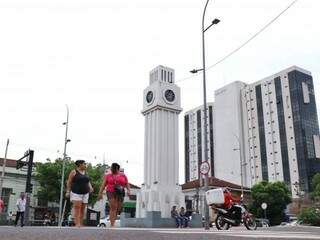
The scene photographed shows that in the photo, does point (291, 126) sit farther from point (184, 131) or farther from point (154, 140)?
point (154, 140)

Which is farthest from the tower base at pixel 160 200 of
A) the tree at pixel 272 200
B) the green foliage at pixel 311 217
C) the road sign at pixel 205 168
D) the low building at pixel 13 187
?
the road sign at pixel 205 168

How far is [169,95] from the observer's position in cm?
4159

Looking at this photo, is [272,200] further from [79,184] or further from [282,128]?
[79,184]

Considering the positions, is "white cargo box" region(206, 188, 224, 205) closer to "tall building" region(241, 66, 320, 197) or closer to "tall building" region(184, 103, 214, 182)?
"tall building" region(241, 66, 320, 197)

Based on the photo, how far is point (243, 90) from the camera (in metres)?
94.6

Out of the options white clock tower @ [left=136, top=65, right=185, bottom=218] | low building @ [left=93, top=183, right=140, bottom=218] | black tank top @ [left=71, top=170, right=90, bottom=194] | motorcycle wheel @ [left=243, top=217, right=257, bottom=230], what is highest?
white clock tower @ [left=136, top=65, right=185, bottom=218]

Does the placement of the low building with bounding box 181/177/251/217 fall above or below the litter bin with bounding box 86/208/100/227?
above

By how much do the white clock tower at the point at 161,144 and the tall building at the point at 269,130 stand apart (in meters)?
40.0

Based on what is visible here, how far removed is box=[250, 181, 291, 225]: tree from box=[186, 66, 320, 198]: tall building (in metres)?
19.3

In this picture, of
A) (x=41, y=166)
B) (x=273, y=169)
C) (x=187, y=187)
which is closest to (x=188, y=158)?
(x=273, y=169)

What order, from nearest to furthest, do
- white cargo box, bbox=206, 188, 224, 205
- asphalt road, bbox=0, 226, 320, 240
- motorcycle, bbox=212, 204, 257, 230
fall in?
1. asphalt road, bbox=0, 226, 320, 240
2. white cargo box, bbox=206, 188, 224, 205
3. motorcycle, bbox=212, 204, 257, 230

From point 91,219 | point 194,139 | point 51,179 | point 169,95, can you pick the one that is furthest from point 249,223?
point 194,139

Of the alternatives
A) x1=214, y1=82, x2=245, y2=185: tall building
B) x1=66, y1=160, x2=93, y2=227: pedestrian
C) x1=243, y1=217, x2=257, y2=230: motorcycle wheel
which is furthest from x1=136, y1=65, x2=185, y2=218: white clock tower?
x1=214, y1=82, x2=245, y2=185: tall building

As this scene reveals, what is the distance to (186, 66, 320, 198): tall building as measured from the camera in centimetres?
8069
